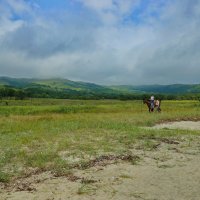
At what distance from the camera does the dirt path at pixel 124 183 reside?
12.5m

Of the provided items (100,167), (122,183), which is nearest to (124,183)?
(122,183)

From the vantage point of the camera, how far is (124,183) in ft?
46.2

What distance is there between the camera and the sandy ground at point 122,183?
1254cm

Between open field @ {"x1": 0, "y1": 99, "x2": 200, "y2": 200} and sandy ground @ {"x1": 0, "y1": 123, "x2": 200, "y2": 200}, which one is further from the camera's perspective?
open field @ {"x1": 0, "y1": 99, "x2": 200, "y2": 200}

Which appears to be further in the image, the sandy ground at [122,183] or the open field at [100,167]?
the open field at [100,167]

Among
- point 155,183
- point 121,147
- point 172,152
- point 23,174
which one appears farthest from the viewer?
point 121,147

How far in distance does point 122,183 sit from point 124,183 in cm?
8

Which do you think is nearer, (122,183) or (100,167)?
(122,183)

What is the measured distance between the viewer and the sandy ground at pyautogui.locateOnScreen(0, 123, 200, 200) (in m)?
12.5

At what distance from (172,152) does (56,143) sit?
734 centimetres

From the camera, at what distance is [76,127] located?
110 ft

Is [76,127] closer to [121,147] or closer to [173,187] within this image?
[121,147]

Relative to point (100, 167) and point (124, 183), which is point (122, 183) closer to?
point (124, 183)

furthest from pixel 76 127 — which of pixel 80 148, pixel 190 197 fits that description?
pixel 190 197
